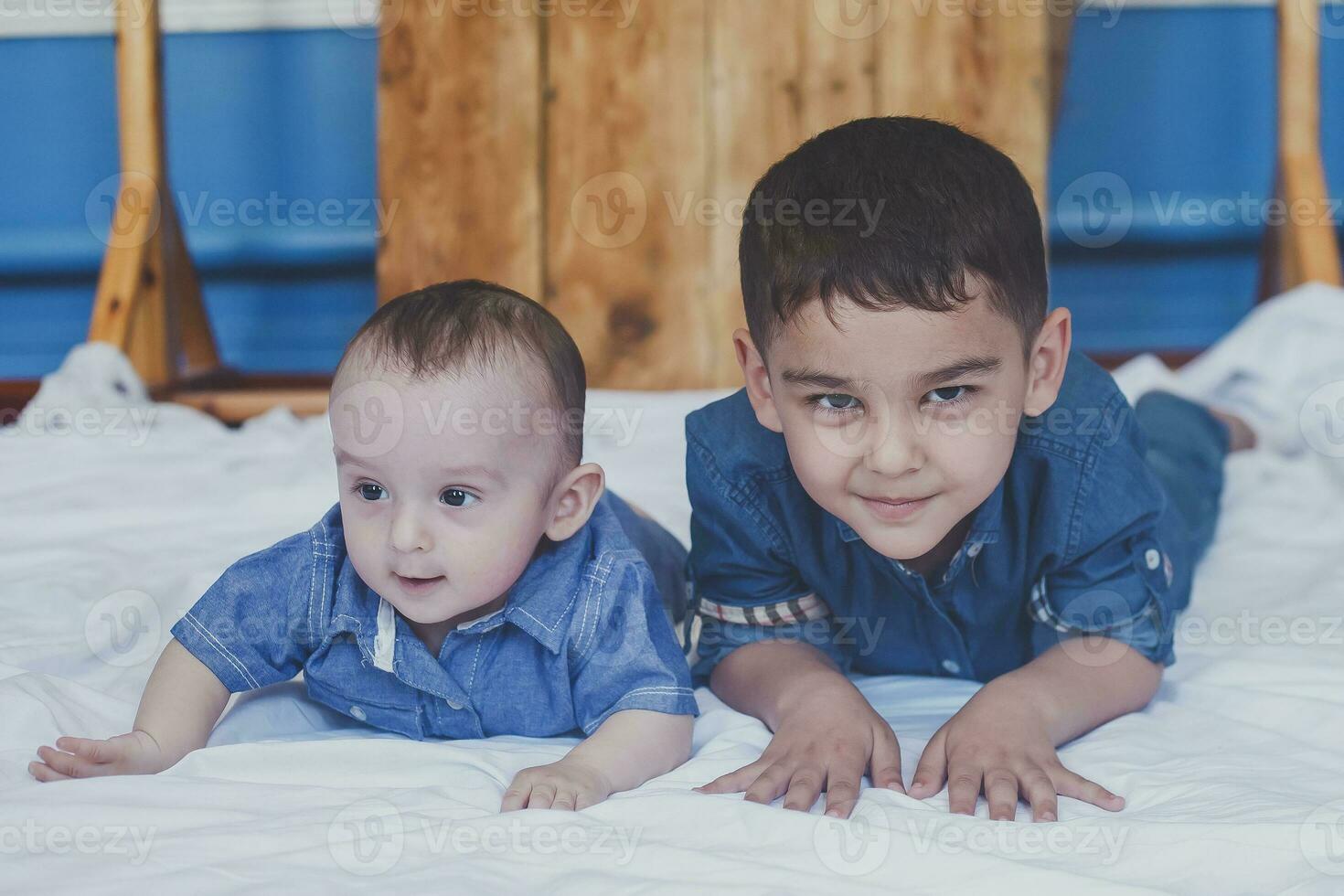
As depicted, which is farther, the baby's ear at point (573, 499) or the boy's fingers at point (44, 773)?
the baby's ear at point (573, 499)

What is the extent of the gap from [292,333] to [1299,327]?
1809mm

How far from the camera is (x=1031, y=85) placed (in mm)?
2018

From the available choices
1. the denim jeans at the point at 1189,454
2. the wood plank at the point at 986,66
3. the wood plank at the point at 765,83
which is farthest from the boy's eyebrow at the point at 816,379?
the wood plank at the point at 986,66

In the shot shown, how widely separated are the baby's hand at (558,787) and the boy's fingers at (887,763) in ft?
0.54

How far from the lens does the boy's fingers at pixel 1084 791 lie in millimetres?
715

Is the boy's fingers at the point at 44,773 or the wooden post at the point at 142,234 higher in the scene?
the wooden post at the point at 142,234

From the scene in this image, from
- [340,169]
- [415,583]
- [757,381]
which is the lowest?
[415,583]

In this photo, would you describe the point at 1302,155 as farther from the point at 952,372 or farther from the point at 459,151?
the point at 952,372

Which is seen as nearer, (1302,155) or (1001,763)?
(1001,763)

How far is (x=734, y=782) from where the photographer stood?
2.40 feet

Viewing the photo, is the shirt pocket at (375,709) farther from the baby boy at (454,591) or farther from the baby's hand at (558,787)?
the baby's hand at (558,787)

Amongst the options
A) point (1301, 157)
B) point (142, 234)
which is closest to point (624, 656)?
point (142, 234)

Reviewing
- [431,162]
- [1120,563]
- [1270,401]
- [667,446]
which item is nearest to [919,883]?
[1120,563]

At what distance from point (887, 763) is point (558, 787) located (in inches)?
8.2
